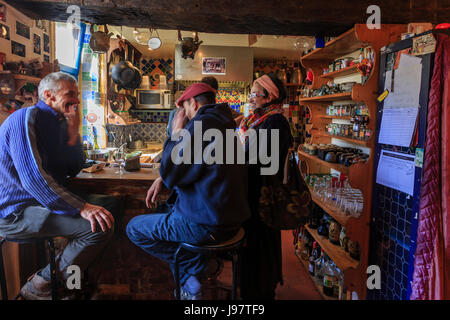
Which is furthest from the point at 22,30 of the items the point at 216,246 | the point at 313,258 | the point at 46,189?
the point at 313,258

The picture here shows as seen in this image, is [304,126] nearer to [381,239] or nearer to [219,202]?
[381,239]

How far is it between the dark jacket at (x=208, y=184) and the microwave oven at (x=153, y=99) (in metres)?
4.44

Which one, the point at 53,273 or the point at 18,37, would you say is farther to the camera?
the point at 18,37

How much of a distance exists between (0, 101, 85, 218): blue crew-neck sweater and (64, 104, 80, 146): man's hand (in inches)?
3.2

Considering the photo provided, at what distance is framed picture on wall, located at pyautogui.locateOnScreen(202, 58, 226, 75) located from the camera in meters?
5.66

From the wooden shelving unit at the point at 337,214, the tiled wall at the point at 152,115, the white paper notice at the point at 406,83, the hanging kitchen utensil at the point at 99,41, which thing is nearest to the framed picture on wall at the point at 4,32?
the hanging kitchen utensil at the point at 99,41

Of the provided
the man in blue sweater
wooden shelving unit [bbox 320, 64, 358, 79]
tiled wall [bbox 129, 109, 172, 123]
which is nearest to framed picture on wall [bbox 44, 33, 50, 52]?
the man in blue sweater

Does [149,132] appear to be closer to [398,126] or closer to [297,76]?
[297,76]

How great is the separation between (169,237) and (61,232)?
0.73 meters

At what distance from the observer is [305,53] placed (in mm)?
3420

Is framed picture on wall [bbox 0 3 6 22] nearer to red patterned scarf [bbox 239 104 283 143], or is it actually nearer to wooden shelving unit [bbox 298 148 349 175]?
red patterned scarf [bbox 239 104 283 143]

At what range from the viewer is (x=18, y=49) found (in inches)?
93.9

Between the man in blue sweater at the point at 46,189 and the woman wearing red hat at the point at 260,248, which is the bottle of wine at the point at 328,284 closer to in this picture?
the woman wearing red hat at the point at 260,248

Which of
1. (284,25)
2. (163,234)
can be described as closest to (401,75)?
(284,25)
